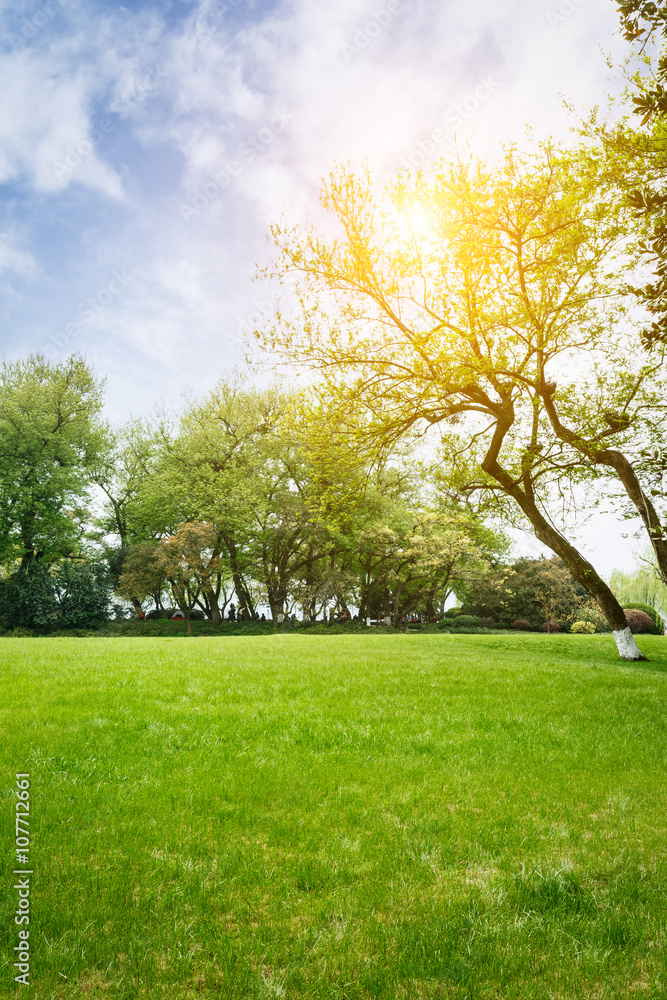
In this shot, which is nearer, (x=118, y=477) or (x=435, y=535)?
(x=435, y=535)

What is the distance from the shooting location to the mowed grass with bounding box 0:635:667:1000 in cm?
288

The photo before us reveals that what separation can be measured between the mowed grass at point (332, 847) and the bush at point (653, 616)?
3276 centimetres

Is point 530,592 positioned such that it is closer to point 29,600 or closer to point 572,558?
point 572,558

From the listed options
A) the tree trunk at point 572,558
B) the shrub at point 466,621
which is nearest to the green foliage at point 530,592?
the shrub at point 466,621

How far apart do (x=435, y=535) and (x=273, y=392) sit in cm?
1868

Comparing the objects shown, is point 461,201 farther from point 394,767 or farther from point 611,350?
point 394,767

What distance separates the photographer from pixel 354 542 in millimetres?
39688

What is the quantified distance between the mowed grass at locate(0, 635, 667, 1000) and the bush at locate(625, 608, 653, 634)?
31410mm

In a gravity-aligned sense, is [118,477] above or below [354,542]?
above

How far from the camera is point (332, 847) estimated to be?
4.10 meters

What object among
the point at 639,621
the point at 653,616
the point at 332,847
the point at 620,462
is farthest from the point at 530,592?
the point at 332,847

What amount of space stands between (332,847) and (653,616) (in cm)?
4108

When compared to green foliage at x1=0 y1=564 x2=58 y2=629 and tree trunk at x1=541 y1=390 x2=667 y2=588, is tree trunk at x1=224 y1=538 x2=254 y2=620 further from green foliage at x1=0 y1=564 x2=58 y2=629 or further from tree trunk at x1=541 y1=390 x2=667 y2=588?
tree trunk at x1=541 y1=390 x2=667 y2=588

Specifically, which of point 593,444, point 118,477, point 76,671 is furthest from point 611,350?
point 118,477
